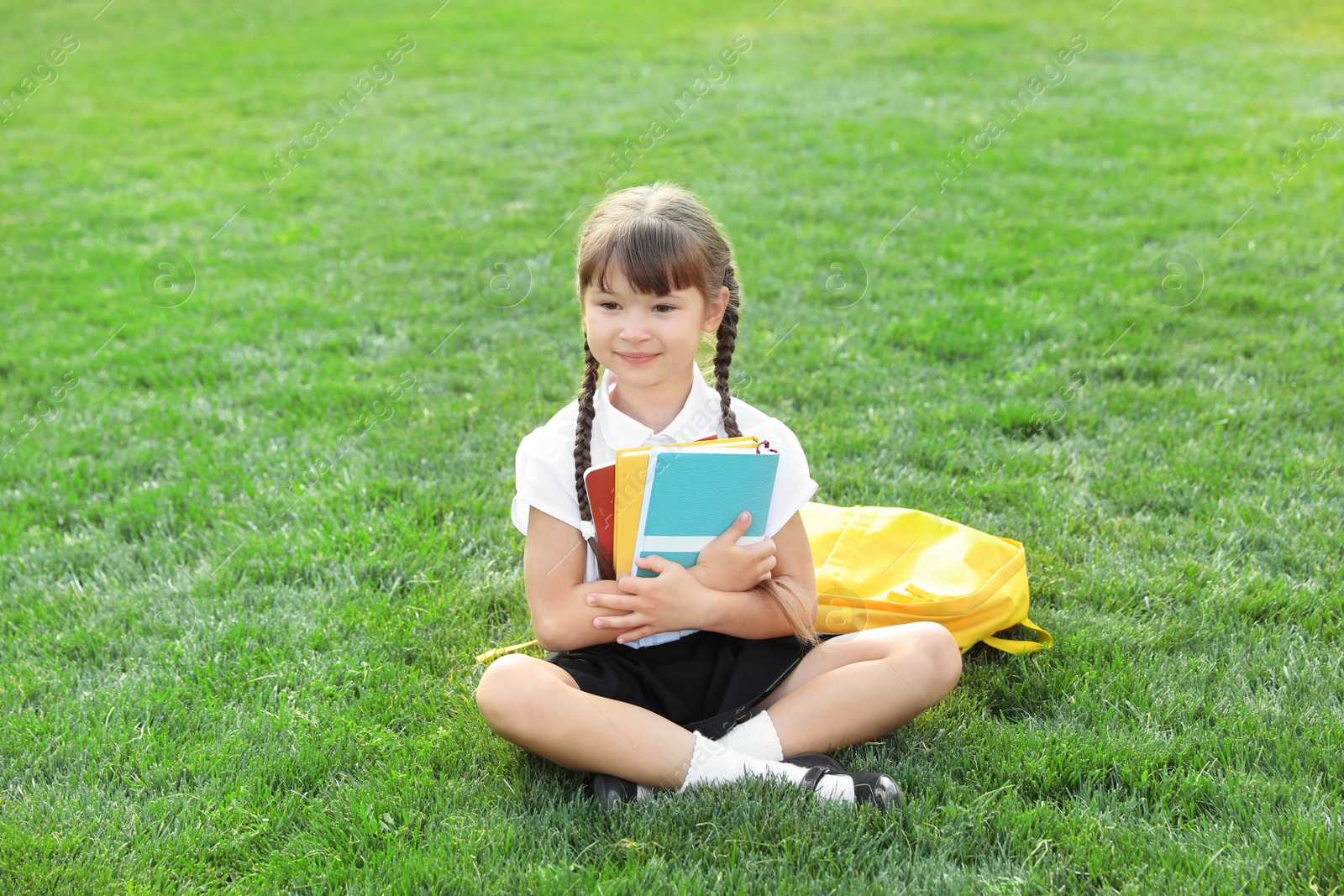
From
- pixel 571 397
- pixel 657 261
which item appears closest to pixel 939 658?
pixel 657 261

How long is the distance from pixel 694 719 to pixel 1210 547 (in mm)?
1751

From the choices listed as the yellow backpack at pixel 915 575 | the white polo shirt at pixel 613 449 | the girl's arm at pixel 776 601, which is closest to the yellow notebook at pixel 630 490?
the white polo shirt at pixel 613 449

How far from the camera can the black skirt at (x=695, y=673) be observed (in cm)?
244

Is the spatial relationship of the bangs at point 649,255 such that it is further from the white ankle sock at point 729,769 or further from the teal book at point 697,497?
the white ankle sock at point 729,769

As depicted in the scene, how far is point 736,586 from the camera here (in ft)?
7.86

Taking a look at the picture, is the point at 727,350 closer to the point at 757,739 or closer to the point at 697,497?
Result: the point at 697,497

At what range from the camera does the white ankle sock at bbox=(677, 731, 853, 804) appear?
2260 millimetres

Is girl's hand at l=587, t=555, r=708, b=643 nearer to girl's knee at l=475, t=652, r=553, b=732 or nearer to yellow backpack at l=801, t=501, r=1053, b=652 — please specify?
girl's knee at l=475, t=652, r=553, b=732

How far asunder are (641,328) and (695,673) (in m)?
0.81

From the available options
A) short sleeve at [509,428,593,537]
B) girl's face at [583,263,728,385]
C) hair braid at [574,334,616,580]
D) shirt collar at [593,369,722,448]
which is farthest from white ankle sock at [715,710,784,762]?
girl's face at [583,263,728,385]

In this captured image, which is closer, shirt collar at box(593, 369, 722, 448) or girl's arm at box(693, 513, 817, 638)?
girl's arm at box(693, 513, 817, 638)

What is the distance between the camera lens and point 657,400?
252cm

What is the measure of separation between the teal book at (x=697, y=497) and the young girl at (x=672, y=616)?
0.04m

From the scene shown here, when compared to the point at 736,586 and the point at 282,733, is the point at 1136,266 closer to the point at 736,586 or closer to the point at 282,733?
the point at 736,586
